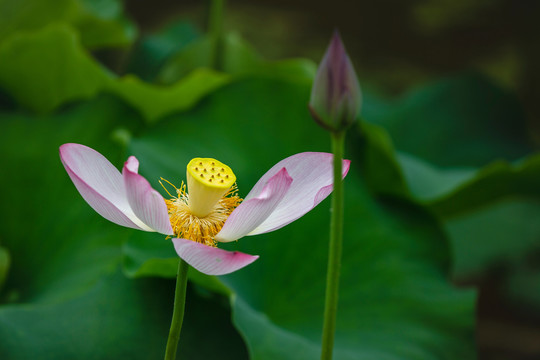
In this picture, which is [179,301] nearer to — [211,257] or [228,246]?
[211,257]

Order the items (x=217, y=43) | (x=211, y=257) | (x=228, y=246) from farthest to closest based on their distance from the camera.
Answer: (x=217, y=43)
(x=228, y=246)
(x=211, y=257)

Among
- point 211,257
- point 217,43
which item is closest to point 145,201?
point 211,257

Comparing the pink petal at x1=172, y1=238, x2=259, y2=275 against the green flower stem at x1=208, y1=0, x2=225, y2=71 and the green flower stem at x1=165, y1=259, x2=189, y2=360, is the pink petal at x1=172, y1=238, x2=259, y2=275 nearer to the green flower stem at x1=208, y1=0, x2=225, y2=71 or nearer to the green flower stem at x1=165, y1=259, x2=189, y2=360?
the green flower stem at x1=165, y1=259, x2=189, y2=360

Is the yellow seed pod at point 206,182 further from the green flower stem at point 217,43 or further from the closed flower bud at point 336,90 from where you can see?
the green flower stem at point 217,43

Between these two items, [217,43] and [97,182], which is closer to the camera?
[97,182]

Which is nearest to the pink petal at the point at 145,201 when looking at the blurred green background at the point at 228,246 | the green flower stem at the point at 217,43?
the blurred green background at the point at 228,246

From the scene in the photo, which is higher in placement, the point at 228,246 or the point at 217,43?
the point at 217,43

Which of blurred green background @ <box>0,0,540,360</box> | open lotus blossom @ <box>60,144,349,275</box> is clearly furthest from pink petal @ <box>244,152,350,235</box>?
blurred green background @ <box>0,0,540,360</box>

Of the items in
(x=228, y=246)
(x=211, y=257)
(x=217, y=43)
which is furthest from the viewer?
(x=217, y=43)
